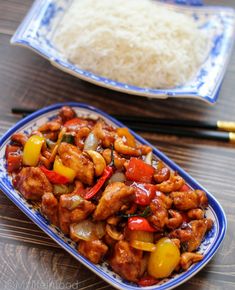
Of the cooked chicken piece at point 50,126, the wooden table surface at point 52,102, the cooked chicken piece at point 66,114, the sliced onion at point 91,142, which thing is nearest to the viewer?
the wooden table surface at point 52,102

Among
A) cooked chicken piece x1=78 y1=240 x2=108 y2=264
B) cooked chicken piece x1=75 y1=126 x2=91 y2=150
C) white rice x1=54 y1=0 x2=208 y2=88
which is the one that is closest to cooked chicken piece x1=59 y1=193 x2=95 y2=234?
cooked chicken piece x1=78 y1=240 x2=108 y2=264

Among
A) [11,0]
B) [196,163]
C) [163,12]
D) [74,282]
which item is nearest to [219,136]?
[196,163]

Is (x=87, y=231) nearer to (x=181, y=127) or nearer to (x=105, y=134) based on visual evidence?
(x=105, y=134)

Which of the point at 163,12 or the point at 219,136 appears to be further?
the point at 163,12

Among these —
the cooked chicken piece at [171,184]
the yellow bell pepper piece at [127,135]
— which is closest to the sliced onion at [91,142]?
the yellow bell pepper piece at [127,135]

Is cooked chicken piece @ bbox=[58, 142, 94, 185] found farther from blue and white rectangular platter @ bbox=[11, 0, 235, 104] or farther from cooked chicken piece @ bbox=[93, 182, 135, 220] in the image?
blue and white rectangular platter @ bbox=[11, 0, 235, 104]

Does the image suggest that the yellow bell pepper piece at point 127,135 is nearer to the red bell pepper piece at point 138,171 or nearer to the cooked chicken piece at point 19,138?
the red bell pepper piece at point 138,171

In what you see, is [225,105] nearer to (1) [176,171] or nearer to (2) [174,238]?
(1) [176,171]
